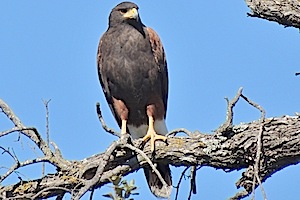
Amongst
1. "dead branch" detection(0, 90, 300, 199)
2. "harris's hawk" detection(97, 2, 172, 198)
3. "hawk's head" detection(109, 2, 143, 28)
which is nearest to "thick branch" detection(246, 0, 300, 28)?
"dead branch" detection(0, 90, 300, 199)

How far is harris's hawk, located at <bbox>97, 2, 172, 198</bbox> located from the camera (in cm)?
529

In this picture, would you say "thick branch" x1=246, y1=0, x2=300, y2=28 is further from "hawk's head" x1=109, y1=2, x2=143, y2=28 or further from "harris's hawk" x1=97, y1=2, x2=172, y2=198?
"hawk's head" x1=109, y1=2, x2=143, y2=28

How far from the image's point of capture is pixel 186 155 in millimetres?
3707

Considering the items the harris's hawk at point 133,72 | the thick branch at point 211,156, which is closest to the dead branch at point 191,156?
the thick branch at point 211,156

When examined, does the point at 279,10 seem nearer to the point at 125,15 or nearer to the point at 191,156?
the point at 191,156

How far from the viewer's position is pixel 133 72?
5.28m

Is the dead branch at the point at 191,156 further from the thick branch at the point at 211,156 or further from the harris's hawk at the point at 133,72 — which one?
the harris's hawk at the point at 133,72

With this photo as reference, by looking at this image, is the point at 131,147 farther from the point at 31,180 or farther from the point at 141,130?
the point at 141,130

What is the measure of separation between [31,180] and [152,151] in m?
0.76

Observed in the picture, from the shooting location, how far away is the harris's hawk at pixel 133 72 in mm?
5285

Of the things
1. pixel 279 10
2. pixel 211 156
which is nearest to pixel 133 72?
pixel 279 10

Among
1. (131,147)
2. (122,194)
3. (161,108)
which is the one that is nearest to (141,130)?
(161,108)

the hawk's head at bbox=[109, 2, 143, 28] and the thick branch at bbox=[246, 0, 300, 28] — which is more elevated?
the hawk's head at bbox=[109, 2, 143, 28]

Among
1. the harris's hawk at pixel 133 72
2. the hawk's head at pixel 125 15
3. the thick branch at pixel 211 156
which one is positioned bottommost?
the thick branch at pixel 211 156
